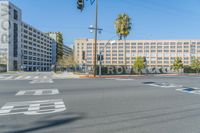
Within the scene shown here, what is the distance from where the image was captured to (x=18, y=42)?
9669 centimetres

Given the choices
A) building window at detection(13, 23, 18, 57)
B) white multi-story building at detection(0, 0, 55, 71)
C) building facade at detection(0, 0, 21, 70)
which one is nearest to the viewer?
building facade at detection(0, 0, 21, 70)

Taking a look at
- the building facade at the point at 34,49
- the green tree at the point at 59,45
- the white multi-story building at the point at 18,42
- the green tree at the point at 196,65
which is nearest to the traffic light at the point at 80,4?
the green tree at the point at 196,65

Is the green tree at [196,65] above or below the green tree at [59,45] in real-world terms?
below

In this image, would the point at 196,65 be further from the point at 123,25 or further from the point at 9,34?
the point at 9,34

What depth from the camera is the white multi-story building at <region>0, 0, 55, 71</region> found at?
3418 inches

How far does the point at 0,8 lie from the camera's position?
86312 millimetres

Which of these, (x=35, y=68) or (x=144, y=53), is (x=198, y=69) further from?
(x=35, y=68)

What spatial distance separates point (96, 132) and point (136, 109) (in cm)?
307

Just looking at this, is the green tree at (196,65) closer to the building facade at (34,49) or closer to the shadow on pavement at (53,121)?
the shadow on pavement at (53,121)

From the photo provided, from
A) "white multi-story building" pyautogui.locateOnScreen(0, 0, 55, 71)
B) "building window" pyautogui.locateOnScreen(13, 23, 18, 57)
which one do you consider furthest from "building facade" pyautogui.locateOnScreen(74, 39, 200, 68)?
"building window" pyautogui.locateOnScreen(13, 23, 18, 57)

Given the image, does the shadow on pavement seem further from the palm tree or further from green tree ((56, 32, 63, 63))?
green tree ((56, 32, 63, 63))

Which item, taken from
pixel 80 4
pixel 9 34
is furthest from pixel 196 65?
pixel 9 34

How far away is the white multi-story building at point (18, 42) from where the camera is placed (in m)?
86.8

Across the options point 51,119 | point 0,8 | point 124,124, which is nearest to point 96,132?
point 124,124
